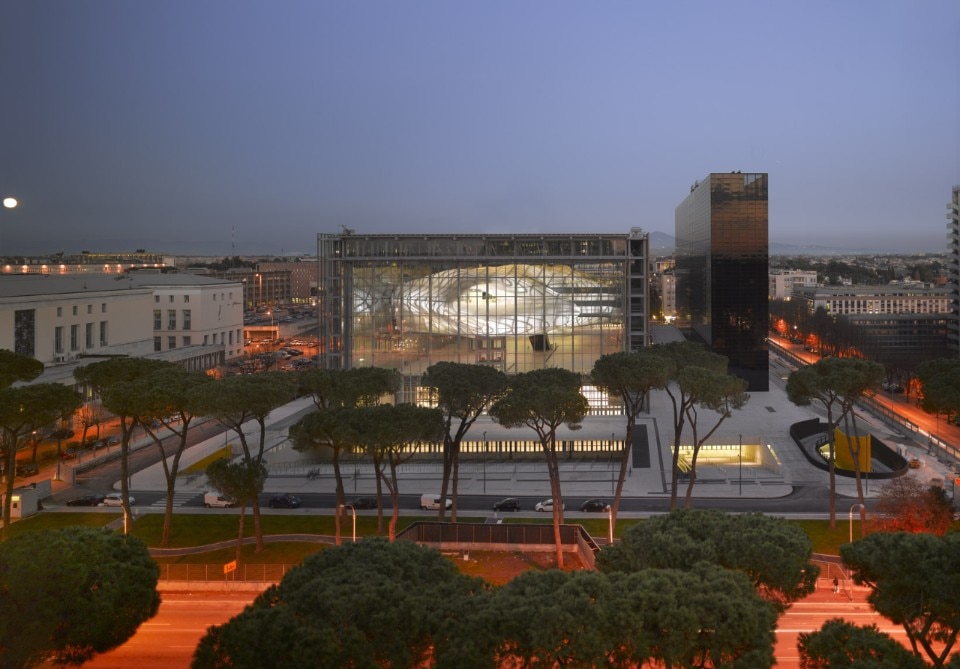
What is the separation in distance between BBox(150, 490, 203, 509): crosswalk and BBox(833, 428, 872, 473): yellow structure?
35274 mm

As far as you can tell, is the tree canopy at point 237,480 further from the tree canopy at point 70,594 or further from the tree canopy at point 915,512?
the tree canopy at point 915,512

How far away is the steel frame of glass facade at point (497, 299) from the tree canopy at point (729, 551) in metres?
40.2

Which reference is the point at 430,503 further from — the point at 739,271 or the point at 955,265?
the point at 955,265

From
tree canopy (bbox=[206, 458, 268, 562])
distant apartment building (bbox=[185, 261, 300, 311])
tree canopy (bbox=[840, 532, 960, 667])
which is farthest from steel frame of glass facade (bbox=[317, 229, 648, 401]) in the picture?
distant apartment building (bbox=[185, 261, 300, 311])

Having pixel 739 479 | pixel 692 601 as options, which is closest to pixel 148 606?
pixel 692 601

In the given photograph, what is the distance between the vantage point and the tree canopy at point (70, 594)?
1511 cm

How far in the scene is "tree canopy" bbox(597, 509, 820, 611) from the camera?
1638 centimetres

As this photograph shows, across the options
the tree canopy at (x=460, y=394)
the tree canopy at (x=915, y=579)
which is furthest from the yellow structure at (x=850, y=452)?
the tree canopy at (x=915, y=579)

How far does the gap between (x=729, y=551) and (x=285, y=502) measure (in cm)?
2808

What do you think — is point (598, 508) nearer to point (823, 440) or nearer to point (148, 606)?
point (823, 440)

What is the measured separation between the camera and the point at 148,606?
17.9 m

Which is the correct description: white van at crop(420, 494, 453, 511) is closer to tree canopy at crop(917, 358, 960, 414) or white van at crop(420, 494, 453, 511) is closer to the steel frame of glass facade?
the steel frame of glass facade

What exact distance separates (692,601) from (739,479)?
99.5 feet

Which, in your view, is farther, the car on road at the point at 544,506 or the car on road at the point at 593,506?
the car on road at the point at 544,506
